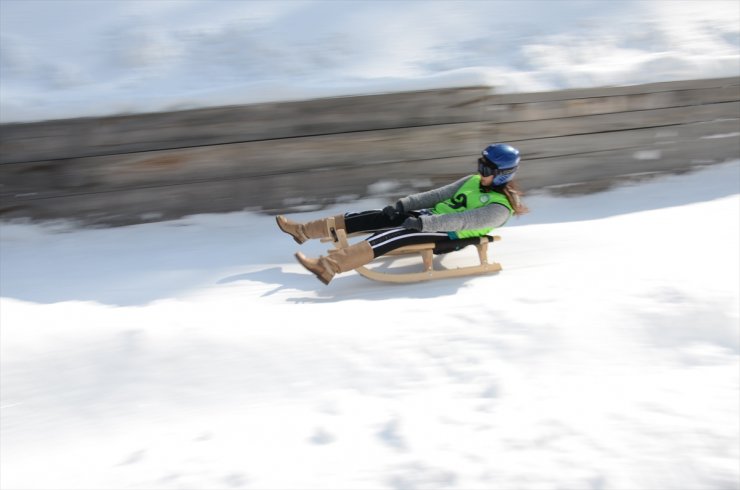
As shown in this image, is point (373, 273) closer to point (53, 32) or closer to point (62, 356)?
point (62, 356)

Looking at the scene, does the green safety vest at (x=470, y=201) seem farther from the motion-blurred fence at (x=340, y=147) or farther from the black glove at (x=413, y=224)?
the motion-blurred fence at (x=340, y=147)

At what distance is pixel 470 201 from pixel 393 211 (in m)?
0.50

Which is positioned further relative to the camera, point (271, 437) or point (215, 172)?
point (215, 172)

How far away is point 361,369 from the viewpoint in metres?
3.32

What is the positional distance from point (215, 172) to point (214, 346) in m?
1.83

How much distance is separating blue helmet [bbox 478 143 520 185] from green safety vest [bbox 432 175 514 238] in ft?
0.36

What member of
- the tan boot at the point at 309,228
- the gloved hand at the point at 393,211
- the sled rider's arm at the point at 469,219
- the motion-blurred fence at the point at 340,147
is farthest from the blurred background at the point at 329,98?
the sled rider's arm at the point at 469,219

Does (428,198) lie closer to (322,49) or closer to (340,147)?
(340,147)

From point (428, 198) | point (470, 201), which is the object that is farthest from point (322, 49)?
point (470, 201)

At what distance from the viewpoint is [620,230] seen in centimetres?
509

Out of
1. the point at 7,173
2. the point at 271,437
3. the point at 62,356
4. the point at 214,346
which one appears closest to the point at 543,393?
the point at 271,437

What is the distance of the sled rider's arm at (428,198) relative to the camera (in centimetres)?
457

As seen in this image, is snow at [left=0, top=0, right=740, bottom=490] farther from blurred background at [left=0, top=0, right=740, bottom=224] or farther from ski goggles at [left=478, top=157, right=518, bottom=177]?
ski goggles at [left=478, top=157, right=518, bottom=177]

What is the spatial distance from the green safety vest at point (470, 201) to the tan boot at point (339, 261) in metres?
0.62
